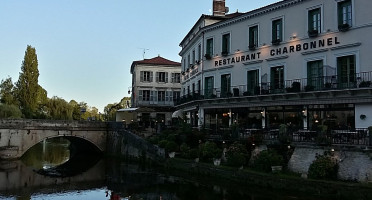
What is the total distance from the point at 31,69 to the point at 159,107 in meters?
24.3

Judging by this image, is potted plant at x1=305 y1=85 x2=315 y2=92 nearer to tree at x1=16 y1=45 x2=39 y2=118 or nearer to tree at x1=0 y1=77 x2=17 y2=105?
tree at x1=16 y1=45 x2=39 y2=118

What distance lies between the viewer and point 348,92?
2311 cm

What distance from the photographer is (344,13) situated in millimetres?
24703

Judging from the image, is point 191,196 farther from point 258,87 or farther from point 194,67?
point 194,67

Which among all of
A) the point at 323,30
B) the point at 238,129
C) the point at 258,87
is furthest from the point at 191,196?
the point at 323,30

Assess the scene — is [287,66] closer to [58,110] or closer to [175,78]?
[175,78]

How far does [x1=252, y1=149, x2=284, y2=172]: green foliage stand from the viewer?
2152cm

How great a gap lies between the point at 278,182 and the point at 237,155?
13.2 feet

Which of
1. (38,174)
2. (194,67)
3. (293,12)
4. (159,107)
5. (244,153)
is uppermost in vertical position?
(293,12)

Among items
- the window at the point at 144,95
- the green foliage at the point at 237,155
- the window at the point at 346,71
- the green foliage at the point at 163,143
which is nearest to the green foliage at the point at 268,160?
the green foliage at the point at 237,155

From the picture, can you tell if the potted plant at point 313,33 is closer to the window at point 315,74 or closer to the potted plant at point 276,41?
the window at point 315,74

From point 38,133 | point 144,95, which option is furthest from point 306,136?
point 144,95

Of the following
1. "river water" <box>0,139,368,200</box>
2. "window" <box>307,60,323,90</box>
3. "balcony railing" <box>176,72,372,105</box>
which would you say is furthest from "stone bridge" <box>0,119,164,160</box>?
"window" <box>307,60,323,90</box>

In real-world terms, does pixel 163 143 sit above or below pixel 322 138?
below
